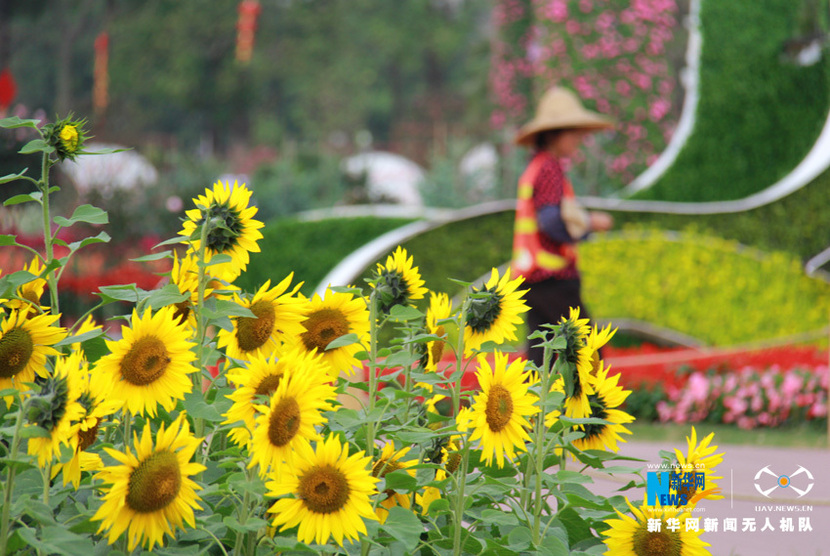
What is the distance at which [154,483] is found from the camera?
1289 millimetres

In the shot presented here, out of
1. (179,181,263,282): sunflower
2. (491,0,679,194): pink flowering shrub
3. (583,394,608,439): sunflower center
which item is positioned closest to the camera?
(179,181,263,282): sunflower

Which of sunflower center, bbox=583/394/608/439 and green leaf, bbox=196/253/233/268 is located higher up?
green leaf, bbox=196/253/233/268

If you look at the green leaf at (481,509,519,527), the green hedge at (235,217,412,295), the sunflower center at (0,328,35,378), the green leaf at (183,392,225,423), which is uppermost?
the green hedge at (235,217,412,295)

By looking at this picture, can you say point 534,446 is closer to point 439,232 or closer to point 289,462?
point 289,462

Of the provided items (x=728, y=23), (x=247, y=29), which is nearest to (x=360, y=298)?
(x=728, y=23)

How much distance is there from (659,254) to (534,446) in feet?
23.5

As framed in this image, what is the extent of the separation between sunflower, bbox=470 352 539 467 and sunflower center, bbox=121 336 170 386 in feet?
1.65

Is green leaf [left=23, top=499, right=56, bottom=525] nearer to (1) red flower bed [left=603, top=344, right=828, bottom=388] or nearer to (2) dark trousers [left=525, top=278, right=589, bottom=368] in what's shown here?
(2) dark trousers [left=525, top=278, right=589, bottom=368]

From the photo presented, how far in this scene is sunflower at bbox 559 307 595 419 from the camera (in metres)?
1.65

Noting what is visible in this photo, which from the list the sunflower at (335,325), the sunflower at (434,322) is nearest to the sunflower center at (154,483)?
the sunflower at (335,325)

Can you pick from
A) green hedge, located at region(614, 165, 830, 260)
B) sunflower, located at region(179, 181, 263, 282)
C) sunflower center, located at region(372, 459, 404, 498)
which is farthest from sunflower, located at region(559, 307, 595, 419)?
green hedge, located at region(614, 165, 830, 260)

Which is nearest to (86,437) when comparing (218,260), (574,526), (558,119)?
(218,260)

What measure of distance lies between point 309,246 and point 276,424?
903cm

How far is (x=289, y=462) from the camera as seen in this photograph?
54.4 inches
